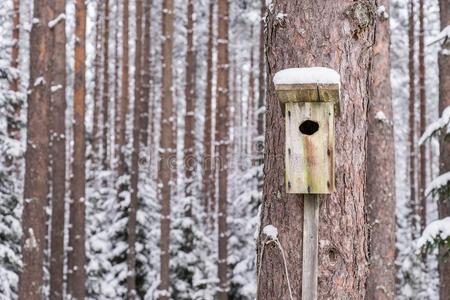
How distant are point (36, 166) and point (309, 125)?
21.9ft

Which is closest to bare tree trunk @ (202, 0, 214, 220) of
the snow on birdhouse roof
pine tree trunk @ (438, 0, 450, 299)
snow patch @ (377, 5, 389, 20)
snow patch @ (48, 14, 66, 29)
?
snow patch @ (48, 14, 66, 29)

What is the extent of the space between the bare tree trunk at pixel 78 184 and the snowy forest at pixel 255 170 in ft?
0.10

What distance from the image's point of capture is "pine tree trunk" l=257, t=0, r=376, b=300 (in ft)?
10.1

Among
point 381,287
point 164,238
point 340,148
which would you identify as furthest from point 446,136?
point 164,238

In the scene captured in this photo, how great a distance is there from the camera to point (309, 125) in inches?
129

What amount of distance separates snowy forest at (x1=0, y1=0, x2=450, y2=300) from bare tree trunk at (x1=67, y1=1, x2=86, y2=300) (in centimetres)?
3

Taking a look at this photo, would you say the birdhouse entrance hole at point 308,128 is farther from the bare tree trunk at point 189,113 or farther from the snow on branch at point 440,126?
the bare tree trunk at point 189,113

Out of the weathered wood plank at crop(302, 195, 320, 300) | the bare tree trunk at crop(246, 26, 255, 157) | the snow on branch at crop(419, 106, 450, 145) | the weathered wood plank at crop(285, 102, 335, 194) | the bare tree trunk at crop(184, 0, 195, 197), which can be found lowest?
the weathered wood plank at crop(302, 195, 320, 300)

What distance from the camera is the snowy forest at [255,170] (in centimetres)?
312

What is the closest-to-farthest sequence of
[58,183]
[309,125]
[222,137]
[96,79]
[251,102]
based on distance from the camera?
[309,125]
[58,183]
[222,137]
[96,79]
[251,102]

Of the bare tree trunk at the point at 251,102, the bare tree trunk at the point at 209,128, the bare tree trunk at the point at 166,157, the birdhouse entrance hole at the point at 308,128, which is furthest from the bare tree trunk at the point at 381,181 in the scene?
the bare tree trunk at the point at 251,102

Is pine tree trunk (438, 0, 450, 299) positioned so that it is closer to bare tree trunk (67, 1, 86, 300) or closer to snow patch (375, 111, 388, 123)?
snow patch (375, 111, 388, 123)

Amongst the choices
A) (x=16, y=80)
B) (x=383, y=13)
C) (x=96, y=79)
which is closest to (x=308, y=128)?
(x=383, y=13)

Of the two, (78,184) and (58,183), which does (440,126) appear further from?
(78,184)
